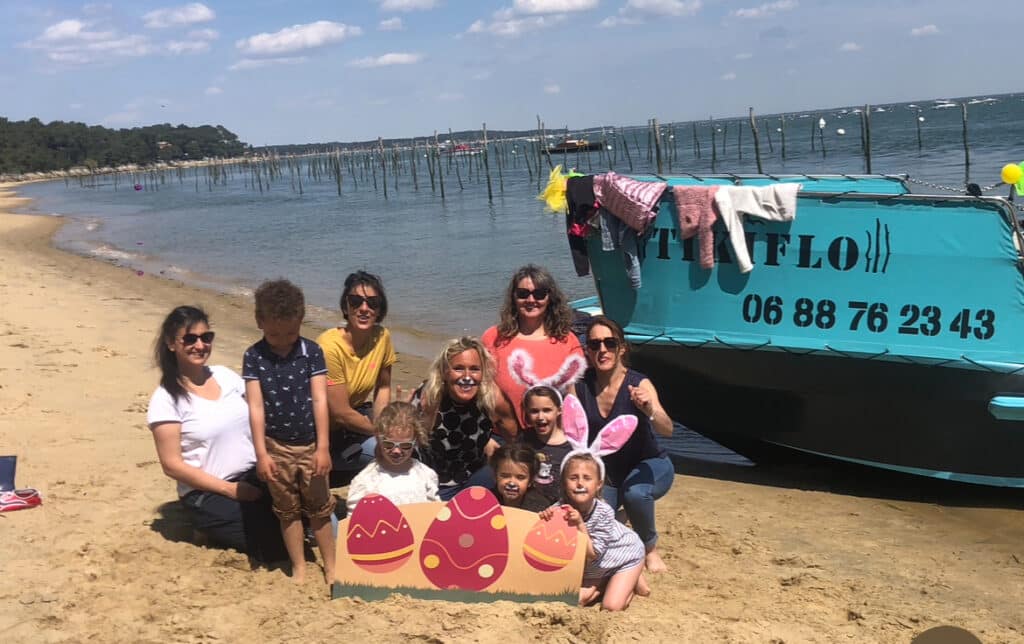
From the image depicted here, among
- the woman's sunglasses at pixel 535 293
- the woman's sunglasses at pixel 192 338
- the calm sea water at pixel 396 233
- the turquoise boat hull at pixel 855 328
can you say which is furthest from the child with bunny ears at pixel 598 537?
the calm sea water at pixel 396 233

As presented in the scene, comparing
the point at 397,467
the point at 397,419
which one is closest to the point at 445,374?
the point at 397,419

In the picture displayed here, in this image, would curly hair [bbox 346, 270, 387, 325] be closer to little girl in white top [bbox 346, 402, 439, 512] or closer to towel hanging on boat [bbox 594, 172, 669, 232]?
little girl in white top [bbox 346, 402, 439, 512]

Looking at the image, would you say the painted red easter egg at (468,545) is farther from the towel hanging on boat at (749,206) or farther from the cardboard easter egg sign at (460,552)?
the towel hanging on boat at (749,206)

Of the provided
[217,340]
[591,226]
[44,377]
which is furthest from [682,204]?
[217,340]

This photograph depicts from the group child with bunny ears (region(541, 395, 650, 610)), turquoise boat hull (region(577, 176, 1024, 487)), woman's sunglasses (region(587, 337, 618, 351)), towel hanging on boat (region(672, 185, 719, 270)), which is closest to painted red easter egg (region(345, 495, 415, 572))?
child with bunny ears (region(541, 395, 650, 610))

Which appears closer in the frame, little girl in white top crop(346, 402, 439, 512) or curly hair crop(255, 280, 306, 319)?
curly hair crop(255, 280, 306, 319)

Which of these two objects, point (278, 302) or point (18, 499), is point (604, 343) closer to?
point (278, 302)

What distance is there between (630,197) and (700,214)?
494 mm

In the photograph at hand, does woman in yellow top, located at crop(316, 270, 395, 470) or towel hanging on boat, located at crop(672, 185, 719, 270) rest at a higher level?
towel hanging on boat, located at crop(672, 185, 719, 270)

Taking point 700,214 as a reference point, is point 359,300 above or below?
below

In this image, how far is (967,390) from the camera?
5.52 metres

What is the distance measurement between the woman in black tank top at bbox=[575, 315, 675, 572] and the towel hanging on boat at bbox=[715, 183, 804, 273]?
1.78 meters

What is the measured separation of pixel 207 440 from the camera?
426 cm

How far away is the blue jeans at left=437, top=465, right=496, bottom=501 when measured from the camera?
4.35m
